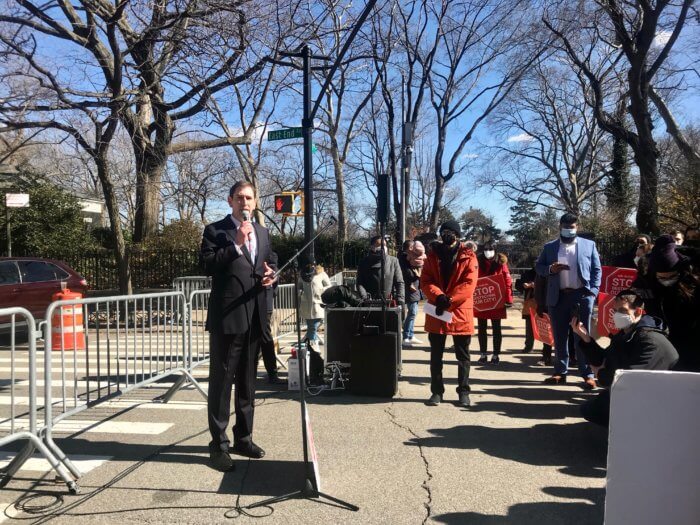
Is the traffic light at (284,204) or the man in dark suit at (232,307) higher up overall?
the traffic light at (284,204)

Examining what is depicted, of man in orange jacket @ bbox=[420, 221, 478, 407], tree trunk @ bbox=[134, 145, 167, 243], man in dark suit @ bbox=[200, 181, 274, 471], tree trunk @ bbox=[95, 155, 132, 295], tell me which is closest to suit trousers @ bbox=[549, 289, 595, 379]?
man in orange jacket @ bbox=[420, 221, 478, 407]

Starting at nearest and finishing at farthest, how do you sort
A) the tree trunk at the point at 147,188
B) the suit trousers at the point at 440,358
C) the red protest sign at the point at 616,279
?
the suit trousers at the point at 440,358 < the red protest sign at the point at 616,279 < the tree trunk at the point at 147,188

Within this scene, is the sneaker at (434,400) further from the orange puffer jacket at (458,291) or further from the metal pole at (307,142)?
the metal pole at (307,142)

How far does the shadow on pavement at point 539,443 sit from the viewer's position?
4.27 metres

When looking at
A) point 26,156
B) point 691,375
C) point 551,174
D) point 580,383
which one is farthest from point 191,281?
point 551,174

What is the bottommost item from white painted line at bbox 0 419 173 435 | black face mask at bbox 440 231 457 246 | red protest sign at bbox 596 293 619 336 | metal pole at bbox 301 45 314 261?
white painted line at bbox 0 419 173 435

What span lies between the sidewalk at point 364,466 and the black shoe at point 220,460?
72 mm

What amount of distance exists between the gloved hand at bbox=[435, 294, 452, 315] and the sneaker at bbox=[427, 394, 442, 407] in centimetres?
97

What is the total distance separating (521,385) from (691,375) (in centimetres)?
433

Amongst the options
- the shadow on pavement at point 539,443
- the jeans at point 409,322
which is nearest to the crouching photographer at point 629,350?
the shadow on pavement at point 539,443

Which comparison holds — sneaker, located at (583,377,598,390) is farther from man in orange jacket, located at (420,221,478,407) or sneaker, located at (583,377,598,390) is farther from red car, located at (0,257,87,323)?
red car, located at (0,257,87,323)

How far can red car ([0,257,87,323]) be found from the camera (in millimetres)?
11172

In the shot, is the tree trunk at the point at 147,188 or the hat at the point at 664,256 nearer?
the hat at the point at 664,256

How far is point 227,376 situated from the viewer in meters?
4.05
